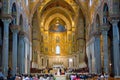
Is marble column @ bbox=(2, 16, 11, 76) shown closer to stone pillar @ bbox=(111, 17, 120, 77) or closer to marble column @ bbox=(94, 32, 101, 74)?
stone pillar @ bbox=(111, 17, 120, 77)

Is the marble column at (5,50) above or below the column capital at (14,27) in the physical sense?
below

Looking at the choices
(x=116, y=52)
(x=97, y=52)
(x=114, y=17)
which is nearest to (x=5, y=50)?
(x=116, y=52)

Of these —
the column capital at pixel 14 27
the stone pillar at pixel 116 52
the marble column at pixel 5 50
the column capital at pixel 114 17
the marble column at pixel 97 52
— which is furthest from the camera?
the marble column at pixel 97 52

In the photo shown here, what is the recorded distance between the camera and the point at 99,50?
38.0 m

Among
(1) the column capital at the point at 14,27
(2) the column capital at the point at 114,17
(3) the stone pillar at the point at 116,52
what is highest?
(2) the column capital at the point at 114,17

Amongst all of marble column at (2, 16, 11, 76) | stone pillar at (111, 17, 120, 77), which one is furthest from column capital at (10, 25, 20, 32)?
stone pillar at (111, 17, 120, 77)

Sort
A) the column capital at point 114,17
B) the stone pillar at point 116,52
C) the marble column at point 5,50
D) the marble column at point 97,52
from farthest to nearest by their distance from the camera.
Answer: the marble column at point 97,52, the column capital at point 114,17, the stone pillar at point 116,52, the marble column at point 5,50

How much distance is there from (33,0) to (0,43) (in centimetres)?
2067

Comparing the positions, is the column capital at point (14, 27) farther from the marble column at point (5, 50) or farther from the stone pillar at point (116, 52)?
the stone pillar at point (116, 52)

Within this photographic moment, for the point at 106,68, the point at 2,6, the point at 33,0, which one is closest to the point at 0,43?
the point at 2,6

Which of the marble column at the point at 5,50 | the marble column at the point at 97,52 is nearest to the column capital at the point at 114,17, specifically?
the marble column at the point at 97,52

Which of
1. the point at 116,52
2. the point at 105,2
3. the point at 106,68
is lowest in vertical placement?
the point at 106,68

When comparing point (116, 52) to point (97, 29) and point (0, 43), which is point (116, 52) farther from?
point (0, 43)

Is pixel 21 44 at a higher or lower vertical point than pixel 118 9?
lower
